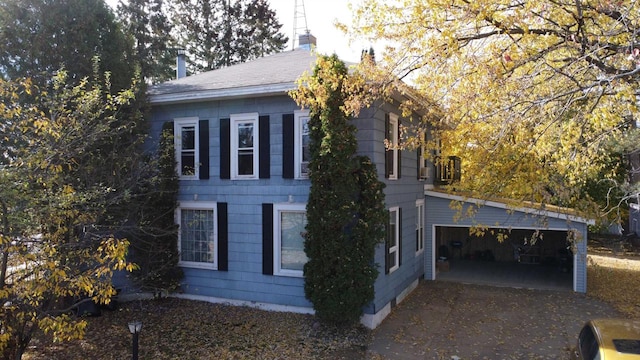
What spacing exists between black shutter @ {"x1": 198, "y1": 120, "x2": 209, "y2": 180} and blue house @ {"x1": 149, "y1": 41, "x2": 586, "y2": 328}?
3 centimetres

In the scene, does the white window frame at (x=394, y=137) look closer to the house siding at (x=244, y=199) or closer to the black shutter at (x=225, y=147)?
the house siding at (x=244, y=199)

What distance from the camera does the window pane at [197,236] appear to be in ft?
36.0

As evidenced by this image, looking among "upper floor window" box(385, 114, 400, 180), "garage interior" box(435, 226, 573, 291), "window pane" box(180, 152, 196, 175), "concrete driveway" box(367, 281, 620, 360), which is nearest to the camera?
"concrete driveway" box(367, 281, 620, 360)

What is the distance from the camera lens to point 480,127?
313 inches

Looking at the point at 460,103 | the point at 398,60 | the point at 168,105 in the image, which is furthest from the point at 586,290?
the point at 168,105

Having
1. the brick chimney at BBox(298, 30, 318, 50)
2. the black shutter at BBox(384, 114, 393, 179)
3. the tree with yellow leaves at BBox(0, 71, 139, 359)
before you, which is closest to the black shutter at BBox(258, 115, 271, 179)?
the black shutter at BBox(384, 114, 393, 179)

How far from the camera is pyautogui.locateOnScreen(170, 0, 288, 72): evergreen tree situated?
95.5ft

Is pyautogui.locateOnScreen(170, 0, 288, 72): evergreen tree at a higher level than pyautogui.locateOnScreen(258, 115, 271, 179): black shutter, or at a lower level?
higher

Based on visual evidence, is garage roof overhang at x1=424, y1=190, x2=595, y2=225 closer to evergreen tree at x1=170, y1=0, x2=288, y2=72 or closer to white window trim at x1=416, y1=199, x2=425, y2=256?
white window trim at x1=416, y1=199, x2=425, y2=256

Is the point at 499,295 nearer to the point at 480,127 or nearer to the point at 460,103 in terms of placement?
the point at 480,127

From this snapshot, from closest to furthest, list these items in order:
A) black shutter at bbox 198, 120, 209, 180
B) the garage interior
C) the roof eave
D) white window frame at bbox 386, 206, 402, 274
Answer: the roof eave, white window frame at bbox 386, 206, 402, 274, black shutter at bbox 198, 120, 209, 180, the garage interior

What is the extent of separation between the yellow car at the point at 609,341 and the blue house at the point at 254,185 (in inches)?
180

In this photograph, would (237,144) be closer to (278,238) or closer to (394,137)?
(278,238)

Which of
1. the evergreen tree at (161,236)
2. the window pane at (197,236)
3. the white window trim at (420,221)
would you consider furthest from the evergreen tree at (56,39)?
the white window trim at (420,221)
